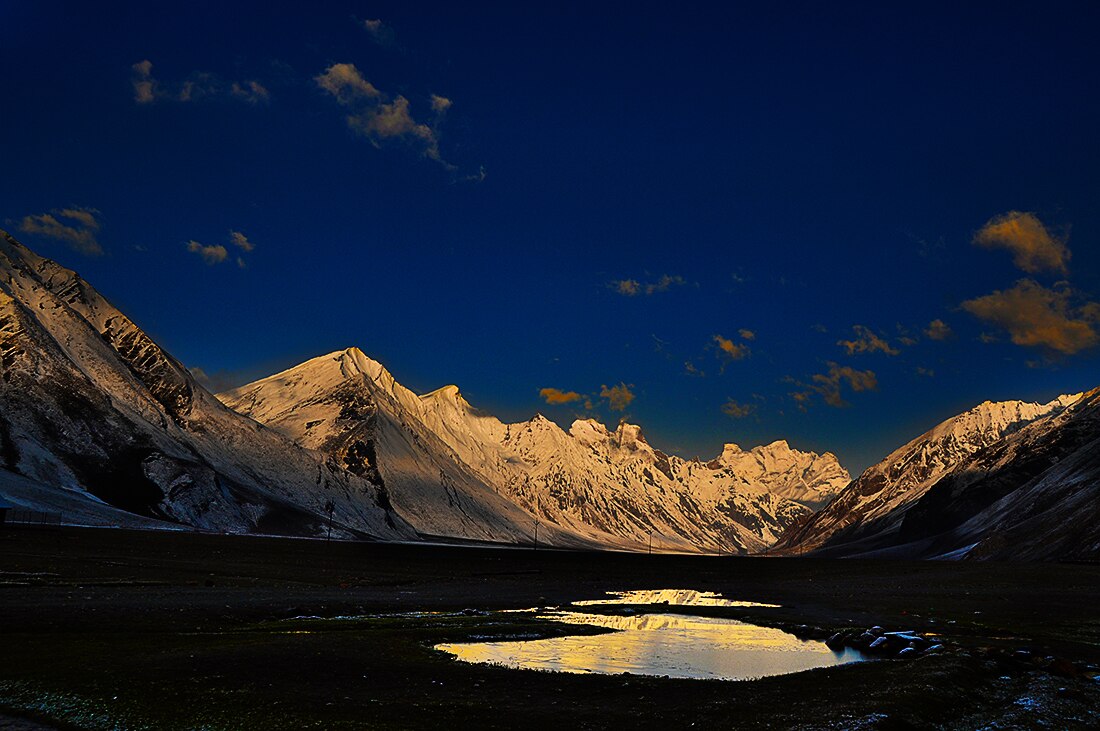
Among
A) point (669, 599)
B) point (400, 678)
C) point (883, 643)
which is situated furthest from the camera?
point (669, 599)

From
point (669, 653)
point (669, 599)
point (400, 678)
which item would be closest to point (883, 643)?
point (669, 653)

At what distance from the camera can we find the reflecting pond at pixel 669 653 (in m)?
35.3

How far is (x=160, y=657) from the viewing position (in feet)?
101

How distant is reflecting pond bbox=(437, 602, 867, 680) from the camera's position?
35.3 m

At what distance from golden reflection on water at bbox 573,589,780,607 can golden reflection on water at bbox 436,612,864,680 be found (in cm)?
2161

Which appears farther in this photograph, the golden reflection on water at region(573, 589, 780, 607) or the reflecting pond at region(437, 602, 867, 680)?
the golden reflection on water at region(573, 589, 780, 607)

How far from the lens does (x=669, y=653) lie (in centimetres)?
4144

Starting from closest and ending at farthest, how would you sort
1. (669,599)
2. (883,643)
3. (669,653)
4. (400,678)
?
(400,678) → (669,653) → (883,643) → (669,599)

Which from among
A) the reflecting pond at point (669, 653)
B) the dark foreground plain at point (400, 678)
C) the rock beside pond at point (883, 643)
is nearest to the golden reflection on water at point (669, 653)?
the reflecting pond at point (669, 653)

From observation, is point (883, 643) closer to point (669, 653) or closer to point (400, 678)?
point (669, 653)

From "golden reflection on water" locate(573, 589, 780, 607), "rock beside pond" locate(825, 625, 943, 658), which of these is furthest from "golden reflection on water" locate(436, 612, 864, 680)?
"golden reflection on water" locate(573, 589, 780, 607)

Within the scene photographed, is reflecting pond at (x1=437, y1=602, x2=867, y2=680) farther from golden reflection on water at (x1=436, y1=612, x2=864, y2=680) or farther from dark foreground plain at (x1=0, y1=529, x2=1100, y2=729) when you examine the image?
dark foreground plain at (x1=0, y1=529, x2=1100, y2=729)

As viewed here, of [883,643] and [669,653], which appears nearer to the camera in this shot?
[669,653]

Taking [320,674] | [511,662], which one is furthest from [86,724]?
[511,662]
